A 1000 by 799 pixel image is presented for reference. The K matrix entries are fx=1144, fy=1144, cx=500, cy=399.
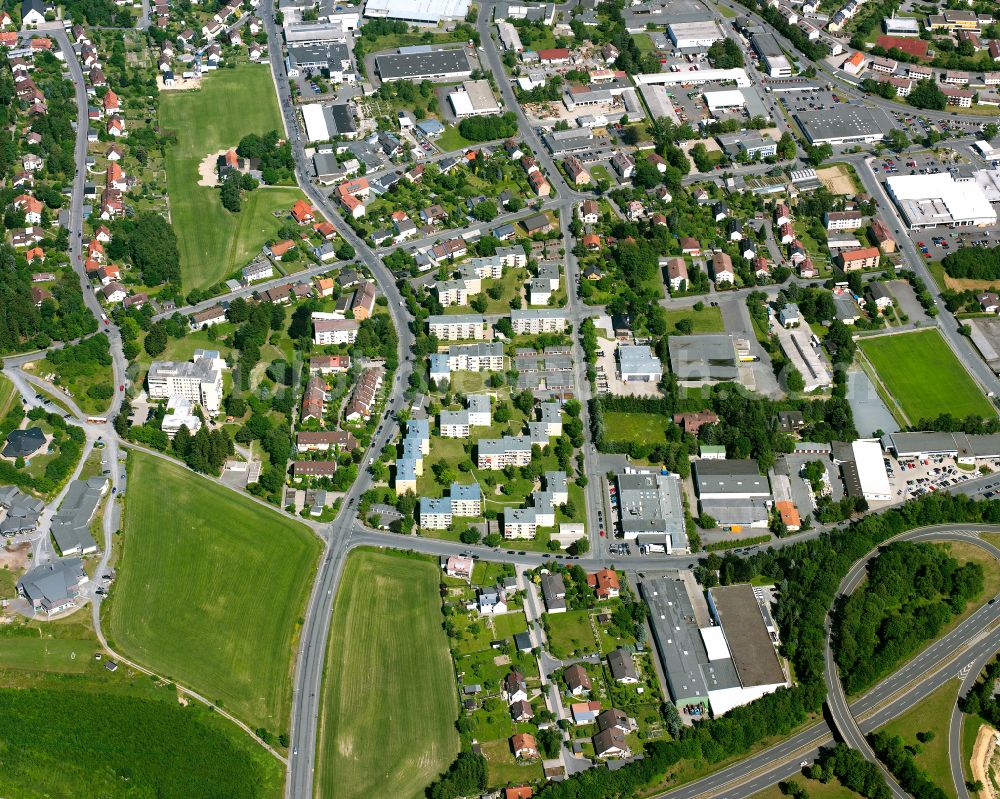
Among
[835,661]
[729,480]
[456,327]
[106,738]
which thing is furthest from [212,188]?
[835,661]

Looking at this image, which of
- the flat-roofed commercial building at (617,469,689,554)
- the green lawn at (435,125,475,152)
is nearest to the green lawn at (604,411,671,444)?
the flat-roofed commercial building at (617,469,689,554)

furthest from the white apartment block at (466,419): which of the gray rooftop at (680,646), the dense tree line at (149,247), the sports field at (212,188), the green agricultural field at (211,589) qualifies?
the dense tree line at (149,247)

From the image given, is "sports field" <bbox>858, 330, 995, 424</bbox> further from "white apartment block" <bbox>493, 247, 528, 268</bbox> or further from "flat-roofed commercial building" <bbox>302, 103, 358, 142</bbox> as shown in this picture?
"flat-roofed commercial building" <bbox>302, 103, 358, 142</bbox>

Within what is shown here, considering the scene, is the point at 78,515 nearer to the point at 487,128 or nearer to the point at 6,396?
the point at 6,396

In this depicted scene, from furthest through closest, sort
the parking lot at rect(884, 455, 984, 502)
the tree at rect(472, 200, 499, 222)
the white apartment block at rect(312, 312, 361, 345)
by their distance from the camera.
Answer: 1. the tree at rect(472, 200, 499, 222)
2. the white apartment block at rect(312, 312, 361, 345)
3. the parking lot at rect(884, 455, 984, 502)

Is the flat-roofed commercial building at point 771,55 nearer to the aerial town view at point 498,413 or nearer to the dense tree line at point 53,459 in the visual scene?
the aerial town view at point 498,413

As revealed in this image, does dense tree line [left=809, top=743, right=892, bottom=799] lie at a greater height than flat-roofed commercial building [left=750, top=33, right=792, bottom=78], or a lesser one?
lesser
